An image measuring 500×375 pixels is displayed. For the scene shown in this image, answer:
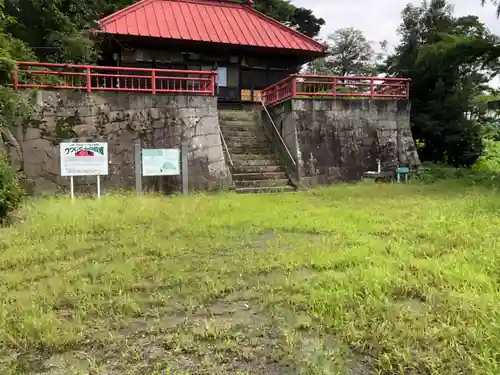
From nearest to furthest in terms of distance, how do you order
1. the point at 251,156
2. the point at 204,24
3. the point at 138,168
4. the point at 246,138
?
the point at 138,168, the point at 251,156, the point at 246,138, the point at 204,24

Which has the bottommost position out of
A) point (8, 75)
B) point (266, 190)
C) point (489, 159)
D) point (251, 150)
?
point (266, 190)

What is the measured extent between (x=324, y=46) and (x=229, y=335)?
53.9ft

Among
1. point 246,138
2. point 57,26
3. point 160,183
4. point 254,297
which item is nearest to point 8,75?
point 160,183

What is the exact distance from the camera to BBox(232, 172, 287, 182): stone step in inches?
479

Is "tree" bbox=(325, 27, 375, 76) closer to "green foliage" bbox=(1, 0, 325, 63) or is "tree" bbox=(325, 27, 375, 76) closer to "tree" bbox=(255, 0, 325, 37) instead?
"tree" bbox=(255, 0, 325, 37)

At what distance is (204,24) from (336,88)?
6.50m

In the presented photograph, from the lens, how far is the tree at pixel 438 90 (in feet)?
51.7

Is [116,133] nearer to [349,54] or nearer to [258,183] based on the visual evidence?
[258,183]

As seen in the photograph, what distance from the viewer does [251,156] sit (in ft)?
43.3

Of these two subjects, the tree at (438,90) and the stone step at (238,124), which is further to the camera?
the tree at (438,90)

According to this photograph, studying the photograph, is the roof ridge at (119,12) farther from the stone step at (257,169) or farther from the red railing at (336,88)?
the stone step at (257,169)

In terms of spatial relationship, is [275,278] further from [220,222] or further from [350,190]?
[350,190]

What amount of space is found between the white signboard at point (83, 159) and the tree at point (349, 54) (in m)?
22.9

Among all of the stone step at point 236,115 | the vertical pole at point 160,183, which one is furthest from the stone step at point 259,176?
the stone step at point 236,115
